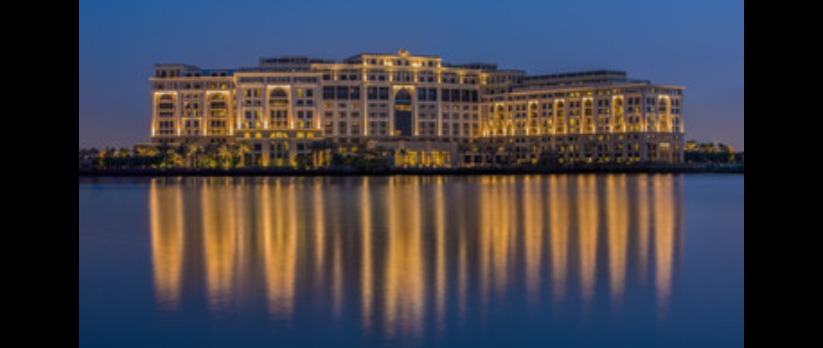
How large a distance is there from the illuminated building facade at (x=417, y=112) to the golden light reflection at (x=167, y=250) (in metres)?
86.9

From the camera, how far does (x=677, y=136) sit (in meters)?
159

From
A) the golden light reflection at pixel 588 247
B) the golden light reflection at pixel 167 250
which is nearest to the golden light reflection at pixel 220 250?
the golden light reflection at pixel 167 250

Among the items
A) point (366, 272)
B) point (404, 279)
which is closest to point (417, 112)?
point (366, 272)

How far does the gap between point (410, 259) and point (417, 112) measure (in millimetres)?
130975

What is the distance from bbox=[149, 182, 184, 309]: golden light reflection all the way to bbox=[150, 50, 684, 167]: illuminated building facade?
86921mm

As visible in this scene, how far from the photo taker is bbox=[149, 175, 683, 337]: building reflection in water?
17922 mm

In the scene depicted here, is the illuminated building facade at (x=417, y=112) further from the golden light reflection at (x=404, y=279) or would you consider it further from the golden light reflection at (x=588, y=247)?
the golden light reflection at (x=404, y=279)

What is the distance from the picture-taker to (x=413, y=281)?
20.7 metres

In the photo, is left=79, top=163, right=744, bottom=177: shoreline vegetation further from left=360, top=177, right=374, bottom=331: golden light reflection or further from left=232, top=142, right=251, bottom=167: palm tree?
left=360, top=177, right=374, bottom=331: golden light reflection

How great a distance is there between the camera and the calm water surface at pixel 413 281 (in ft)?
49.1

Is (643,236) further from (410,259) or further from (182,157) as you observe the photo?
(182,157)

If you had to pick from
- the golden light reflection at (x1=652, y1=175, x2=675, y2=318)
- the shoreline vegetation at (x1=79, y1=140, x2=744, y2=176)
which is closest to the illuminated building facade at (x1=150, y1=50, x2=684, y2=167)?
the shoreline vegetation at (x1=79, y1=140, x2=744, y2=176)
